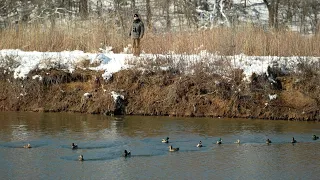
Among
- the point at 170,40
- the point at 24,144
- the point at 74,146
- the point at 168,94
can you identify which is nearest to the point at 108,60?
the point at 170,40

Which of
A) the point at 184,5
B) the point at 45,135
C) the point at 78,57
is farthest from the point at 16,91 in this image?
the point at 184,5

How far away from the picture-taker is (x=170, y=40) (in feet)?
67.5

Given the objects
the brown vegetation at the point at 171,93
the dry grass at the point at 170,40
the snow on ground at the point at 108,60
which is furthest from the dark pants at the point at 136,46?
the brown vegetation at the point at 171,93

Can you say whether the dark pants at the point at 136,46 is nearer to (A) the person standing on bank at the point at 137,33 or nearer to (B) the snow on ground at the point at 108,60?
(A) the person standing on bank at the point at 137,33

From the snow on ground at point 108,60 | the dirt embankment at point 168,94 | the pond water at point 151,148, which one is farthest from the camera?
the snow on ground at point 108,60

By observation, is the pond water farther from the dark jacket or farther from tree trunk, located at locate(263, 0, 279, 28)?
tree trunk, located at locate(263, 0, 279, 28)

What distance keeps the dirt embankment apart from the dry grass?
1.26 m

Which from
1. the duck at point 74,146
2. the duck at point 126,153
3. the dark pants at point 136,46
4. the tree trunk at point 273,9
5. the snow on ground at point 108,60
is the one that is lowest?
the duck at point 126,153

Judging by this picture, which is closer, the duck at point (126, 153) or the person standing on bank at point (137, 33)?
the duck at point (126, 153)

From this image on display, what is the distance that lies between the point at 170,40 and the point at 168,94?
261 centimetres

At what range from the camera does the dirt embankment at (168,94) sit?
59.6ft

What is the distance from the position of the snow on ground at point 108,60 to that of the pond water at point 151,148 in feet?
5.89

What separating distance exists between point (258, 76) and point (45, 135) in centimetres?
659

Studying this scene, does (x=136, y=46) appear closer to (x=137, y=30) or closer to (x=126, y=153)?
(x=137, y=30)
